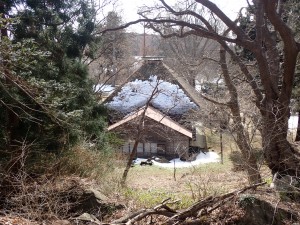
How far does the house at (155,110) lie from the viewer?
26188 mm

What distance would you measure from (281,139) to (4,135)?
7.43 meters

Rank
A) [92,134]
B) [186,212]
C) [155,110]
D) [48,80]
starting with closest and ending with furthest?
[186,212]
[48,80]
[92,134]
[155,110]

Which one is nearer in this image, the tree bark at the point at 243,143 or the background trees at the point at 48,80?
the background trees at the point at 48,80

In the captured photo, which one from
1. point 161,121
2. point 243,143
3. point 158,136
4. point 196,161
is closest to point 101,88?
point 161,121

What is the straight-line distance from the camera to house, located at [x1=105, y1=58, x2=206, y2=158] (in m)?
26.2

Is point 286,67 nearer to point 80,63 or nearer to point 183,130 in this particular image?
point 80,63

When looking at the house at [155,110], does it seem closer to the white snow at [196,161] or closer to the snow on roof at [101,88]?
the white snow at [196,161]

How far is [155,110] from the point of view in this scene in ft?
92.0

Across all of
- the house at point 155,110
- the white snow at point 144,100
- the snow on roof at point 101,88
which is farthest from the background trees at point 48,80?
the white snow at point 144,100

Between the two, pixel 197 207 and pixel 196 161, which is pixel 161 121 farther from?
pixel 197 207

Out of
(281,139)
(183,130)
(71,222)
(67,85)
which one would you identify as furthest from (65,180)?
(183,130)

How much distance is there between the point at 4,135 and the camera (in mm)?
9383

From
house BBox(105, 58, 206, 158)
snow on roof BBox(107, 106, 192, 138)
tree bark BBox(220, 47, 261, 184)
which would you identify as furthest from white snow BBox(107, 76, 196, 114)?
tree bark BBox(220, 47, 261, 184)

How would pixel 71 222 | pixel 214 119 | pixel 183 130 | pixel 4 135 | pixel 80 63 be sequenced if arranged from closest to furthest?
1. pixel 71 222
2. pixel 4 135
3. pixel 80 63
4. pixel 214 119
5. pixel 183 130
